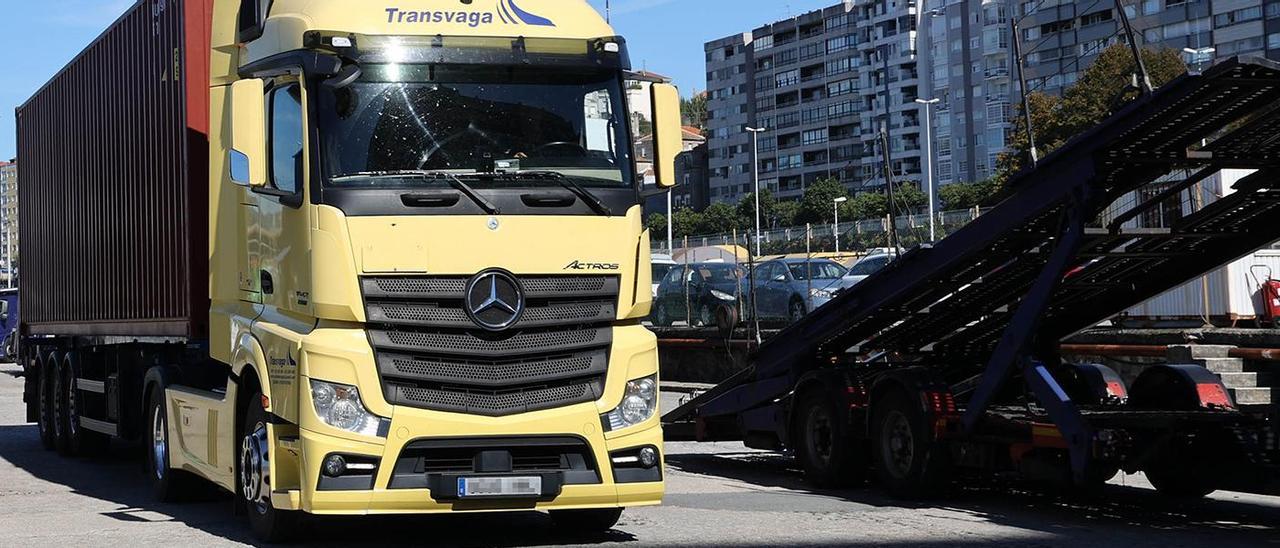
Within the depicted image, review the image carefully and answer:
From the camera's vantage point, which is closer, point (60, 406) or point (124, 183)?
point (124, 183)

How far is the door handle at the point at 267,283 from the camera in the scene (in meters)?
10.1

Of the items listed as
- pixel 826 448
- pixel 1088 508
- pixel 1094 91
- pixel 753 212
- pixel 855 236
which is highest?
pixel 753 212

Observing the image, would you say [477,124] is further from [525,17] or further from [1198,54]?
[1198,54]

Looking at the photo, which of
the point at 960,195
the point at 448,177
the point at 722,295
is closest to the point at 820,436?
the point at 448,177

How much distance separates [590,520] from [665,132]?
8.30 ft

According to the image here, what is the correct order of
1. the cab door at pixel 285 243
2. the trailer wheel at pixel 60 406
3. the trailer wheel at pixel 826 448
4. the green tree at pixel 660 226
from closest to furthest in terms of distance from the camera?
the cab door at pixel 285 243 < the trailer wheel at pixel 826 448 < the trailer wheel at pixel 60 406 < the green tree at pixel 660 226

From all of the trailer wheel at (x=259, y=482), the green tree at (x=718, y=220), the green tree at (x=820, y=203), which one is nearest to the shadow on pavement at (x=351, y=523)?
the trailer wheel at (x=259, y=482)

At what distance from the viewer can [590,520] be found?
1081cm

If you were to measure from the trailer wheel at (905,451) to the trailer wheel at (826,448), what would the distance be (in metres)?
0.23

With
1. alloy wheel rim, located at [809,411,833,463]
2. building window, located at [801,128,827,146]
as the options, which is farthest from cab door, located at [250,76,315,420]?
building window, located at [801,128,827,146]

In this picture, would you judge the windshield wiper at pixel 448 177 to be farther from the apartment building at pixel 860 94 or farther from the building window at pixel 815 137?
the building window at pixel 815 137

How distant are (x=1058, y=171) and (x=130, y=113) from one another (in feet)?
24.9

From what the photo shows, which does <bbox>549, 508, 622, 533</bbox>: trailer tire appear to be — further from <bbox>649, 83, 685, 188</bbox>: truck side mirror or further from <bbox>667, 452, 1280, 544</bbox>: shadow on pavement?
<bbox>667, 452, 1280, 544</bbox>: shadow on pavement

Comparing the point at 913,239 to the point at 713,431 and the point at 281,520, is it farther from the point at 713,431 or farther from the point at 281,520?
the point at 281,520
